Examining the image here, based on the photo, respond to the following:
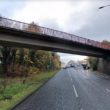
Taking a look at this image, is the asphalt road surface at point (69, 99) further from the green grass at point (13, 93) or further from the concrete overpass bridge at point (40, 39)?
the concrete overpass bridge at point (40, 39)

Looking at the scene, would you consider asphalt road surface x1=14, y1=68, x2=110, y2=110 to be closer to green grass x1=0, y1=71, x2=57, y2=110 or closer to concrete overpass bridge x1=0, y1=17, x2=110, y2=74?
green grass x1=0, y1=71, x2=57, y2=110

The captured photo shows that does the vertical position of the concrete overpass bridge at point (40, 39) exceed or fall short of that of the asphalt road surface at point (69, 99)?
it exceeds it

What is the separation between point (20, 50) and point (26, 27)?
31.4m

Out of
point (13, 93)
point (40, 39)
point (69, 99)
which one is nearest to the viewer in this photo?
point (69, 99)

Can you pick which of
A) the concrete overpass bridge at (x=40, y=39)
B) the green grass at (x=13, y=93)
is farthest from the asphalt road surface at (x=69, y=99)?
the concrete overpass bridge at (x=40, y=39)

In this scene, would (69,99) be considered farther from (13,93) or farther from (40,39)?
(40,39)

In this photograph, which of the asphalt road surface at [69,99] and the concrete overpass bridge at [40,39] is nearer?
the asphalt road surface at [69,99]

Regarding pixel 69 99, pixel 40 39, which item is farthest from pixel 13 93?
pixel 40 39

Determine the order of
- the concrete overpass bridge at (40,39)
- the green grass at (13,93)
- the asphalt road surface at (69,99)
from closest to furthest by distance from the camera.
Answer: the asphalt road surface at (69,99) < the green grass at (13,93) < the concrete overpass bridge at (40,39)

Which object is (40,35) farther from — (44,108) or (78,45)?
(44,108)

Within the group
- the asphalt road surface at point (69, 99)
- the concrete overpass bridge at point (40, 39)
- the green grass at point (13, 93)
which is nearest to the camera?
the asphalt road surface at point (69, 99)

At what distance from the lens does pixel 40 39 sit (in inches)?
1809

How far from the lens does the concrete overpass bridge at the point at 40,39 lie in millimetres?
38375

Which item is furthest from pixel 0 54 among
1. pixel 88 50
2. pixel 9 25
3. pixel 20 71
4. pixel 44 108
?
pixel 44 108
